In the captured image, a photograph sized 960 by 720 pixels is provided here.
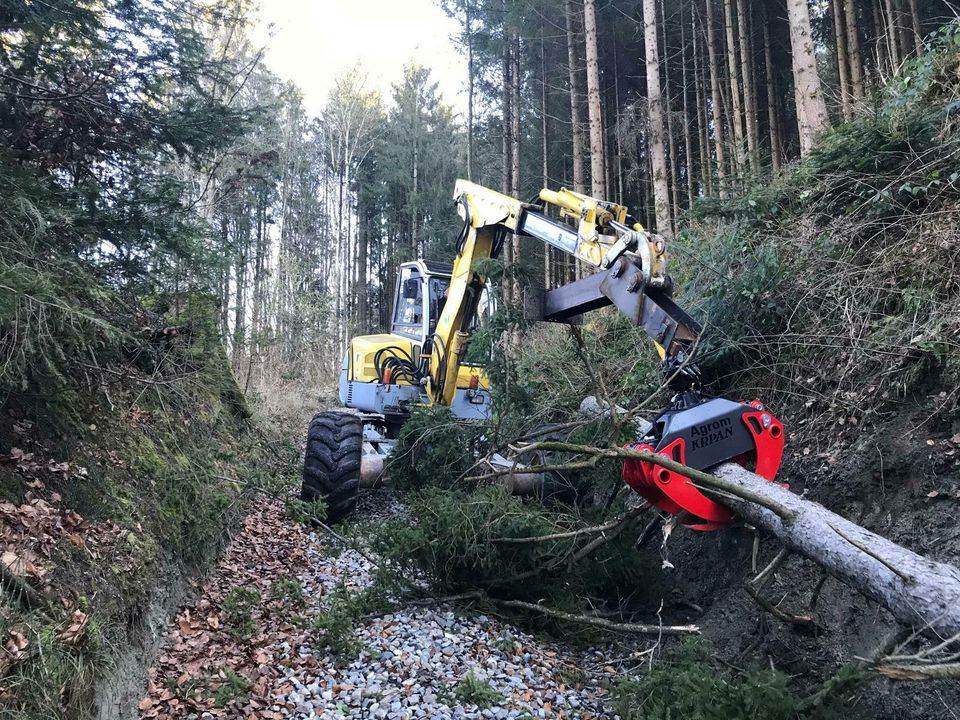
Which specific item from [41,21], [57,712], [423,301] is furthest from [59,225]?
[423,301]

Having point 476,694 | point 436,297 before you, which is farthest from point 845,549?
point 436,297

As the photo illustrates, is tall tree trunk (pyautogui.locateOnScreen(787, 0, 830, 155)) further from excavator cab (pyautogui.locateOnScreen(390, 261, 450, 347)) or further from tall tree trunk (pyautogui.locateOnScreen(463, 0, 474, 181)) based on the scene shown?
tall tree trunk (pyautogui.locateOnScreen(463, 0, 474, 181))

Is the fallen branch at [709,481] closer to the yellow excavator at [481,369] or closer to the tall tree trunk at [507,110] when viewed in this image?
the yellow excavator at [481,369]

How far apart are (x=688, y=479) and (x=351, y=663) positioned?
7.57 feet

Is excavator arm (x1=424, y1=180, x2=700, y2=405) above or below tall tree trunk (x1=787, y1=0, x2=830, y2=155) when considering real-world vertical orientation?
below

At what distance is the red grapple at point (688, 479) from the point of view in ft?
11.1

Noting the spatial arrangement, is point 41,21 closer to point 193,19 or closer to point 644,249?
point 193,19

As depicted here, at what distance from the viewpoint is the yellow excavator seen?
3.58 metres

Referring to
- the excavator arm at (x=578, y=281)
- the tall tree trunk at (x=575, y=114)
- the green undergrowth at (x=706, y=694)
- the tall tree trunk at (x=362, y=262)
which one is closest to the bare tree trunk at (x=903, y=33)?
the tall tree trunk at (x=575, y=114)

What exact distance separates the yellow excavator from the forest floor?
3.10 feet

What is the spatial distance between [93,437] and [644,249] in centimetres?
396

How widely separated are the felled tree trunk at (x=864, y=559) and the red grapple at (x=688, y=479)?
14 cm

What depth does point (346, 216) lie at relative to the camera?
30219 millimetres

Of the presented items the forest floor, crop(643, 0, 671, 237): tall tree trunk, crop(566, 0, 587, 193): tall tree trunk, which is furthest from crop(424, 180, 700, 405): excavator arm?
crop(566, 0, 587, 193): tall tree trunk
